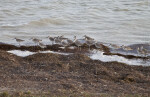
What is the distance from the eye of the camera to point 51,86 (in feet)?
29.5

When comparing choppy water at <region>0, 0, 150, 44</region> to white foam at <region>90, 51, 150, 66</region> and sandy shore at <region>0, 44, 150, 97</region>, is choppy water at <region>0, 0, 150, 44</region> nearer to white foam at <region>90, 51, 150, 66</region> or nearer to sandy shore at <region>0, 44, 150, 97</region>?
white foam at <region>90, 51, 150, 66</region>

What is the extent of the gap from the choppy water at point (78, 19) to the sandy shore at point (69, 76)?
4.00 metres

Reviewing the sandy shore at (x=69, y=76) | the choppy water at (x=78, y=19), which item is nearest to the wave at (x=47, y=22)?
→ the choppy water at (x=78, y=19)

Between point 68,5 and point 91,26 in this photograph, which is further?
point 68,5

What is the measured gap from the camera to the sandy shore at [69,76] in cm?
866

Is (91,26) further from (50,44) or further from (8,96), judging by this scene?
(8,96)

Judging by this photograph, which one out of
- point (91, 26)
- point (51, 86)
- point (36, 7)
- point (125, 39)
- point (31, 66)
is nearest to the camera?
point (51, 86)

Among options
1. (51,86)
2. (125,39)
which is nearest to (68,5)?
(125,39)

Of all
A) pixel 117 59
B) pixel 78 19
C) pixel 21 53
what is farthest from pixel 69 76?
pixel 78 19

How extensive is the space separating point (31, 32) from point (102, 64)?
23.1ft

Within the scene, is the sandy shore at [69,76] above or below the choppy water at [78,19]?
below

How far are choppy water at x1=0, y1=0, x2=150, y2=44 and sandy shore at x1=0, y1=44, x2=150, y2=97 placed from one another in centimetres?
400

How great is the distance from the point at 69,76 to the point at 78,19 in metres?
11.3

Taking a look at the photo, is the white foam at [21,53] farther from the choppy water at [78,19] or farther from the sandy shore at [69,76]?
the choppy water at [78,19]
